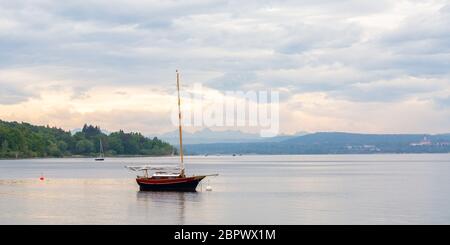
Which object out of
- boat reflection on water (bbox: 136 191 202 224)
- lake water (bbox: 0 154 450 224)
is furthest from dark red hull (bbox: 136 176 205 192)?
lake water (bbox: 0 154 450 224)

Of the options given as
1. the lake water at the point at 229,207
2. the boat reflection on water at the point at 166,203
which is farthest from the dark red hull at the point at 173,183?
the lake water at the point at 229,207

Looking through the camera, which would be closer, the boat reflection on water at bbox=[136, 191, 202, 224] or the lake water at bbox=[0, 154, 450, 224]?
the lake water at bbox=[0, 154, 450, 224]

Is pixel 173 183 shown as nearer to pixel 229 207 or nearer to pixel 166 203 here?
pixel 166 203

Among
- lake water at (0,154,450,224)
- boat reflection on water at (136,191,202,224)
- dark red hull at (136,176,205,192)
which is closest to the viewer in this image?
lake water at (0,154,450,224)

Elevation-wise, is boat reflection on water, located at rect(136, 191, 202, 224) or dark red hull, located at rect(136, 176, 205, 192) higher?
dark red hull, located at rect(136, 176, 205, 192)

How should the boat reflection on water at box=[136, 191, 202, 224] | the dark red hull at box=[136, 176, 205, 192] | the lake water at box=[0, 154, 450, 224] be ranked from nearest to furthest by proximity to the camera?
the lake water at box=[0, 154, 450, 224]
the boat reflection on water at box=[136, 191, 202, 224]
the dark red hull at box=[136, 176, 205, 192]

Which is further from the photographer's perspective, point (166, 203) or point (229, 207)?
point (166, 203)

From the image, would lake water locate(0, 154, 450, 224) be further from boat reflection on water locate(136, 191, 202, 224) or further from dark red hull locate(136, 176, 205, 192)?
dark red hull locate(136, 176, 205, 192)

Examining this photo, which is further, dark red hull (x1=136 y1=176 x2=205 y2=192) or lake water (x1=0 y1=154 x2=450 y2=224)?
dark red hull (x1=136 y1=176 x2=205 y2=192)

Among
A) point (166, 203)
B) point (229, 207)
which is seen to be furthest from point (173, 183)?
point (229, 207)

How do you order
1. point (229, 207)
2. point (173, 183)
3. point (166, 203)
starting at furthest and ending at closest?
point (173, 183)
point (166, 203)
point (229, 207)

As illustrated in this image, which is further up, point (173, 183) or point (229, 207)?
point (173, 183)
